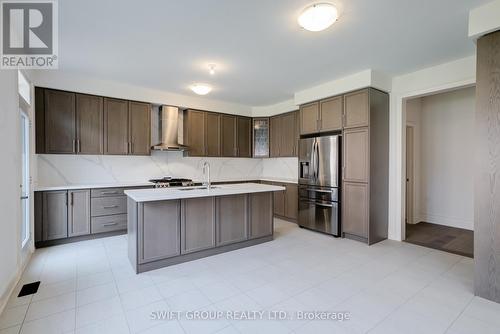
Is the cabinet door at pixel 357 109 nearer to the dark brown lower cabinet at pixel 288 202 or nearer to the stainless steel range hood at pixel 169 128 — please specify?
the dark brown lower cabinet at pixel 288 202

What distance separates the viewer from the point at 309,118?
15.4ft

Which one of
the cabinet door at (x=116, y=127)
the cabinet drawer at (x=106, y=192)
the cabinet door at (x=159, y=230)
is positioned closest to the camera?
the cabinet door at (x=159, y=230)

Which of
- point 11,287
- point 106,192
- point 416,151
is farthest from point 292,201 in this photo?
point 11,287

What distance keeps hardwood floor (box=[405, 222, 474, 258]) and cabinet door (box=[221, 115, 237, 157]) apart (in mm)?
3933

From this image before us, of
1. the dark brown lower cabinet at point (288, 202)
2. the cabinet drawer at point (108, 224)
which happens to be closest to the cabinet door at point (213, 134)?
the dark brown lower cabinet at point (288, 202)

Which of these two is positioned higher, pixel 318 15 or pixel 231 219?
pixel 318 15

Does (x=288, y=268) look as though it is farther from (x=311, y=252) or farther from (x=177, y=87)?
(x=177, y=87)

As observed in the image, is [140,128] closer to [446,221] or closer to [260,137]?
[260,137]

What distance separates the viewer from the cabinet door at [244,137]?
19.8 feet

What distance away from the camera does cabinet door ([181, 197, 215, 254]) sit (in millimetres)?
3119

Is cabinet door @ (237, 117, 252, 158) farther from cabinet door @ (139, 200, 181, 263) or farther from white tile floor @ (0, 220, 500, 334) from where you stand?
cabinet door @ (139, 200, 181, 263)

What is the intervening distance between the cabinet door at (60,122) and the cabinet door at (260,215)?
3156 millimetres

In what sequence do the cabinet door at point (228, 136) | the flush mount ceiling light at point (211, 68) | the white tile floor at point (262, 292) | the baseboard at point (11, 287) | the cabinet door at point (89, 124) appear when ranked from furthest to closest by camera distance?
the cabinet door at point (228, 136), the cabinet door at point (89, 124), the flush mount ceiling light at point (211, 68), the baseboard at point (11, 287), the white tile floor at point (262, 292)

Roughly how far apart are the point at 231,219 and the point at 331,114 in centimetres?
252
